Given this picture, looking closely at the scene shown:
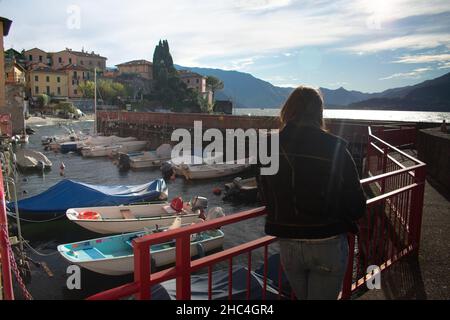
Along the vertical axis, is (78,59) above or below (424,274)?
above

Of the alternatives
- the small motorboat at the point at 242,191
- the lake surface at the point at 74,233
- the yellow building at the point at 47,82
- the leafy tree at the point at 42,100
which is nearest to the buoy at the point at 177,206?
the lake surface at the point at 74,233

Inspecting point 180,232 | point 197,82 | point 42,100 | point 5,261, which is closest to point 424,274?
point 180,232

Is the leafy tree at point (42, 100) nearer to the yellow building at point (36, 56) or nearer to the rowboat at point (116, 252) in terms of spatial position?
the yellow building at point (36, 56)

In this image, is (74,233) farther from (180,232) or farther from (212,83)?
(212,83)

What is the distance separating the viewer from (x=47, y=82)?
116 metres

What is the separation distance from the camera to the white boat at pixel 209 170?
3141 centimetres

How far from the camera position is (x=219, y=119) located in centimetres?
4522

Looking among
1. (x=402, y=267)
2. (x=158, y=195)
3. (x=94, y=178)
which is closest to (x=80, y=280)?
(x=158, y=195)

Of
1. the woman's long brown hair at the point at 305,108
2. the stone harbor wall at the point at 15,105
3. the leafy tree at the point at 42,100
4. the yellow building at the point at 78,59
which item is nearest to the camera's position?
the woman's long brown hair at the point at 305,108

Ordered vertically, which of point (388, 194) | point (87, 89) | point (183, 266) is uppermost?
point (87, 89)

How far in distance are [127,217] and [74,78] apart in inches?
4776

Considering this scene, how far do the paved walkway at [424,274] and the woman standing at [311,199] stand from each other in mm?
2191

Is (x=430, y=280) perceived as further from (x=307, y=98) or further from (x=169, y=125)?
(x=169, y=125)

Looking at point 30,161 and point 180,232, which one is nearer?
point 180,232
